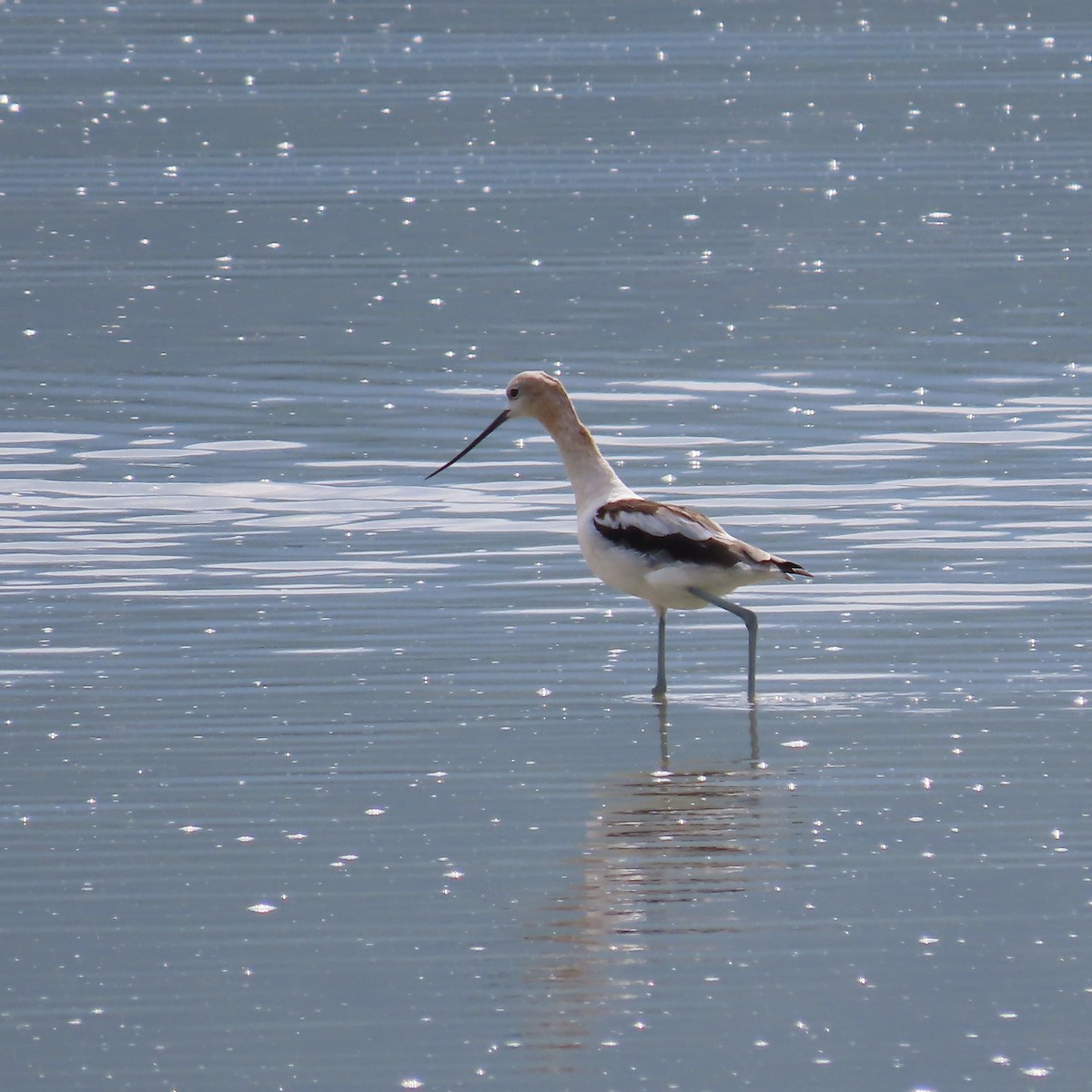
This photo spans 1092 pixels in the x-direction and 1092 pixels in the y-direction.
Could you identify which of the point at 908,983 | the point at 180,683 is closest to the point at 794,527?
the point at 180,683

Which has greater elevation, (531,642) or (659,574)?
(659,574)

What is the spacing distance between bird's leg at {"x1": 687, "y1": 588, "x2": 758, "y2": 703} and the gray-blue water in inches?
3.5

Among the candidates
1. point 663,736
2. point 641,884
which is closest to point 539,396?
point 663,736

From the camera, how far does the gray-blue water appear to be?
611 centimetres

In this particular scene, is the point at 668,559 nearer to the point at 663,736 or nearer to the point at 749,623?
the point at 749,623

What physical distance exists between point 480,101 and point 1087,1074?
957 inches

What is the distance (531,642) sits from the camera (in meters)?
9.55

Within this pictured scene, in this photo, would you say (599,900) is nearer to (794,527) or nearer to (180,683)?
(180,683)

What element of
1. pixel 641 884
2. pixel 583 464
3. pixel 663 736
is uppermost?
pixel 583 464

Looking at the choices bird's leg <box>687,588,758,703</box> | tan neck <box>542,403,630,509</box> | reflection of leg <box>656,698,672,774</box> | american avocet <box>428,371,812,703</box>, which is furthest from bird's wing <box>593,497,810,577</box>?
reflection of leg <box>656,698,672,774</box>

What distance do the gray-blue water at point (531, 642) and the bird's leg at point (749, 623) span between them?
9 cm

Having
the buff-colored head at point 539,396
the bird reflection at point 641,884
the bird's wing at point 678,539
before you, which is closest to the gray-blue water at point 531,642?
the bird reflection at point 641,884

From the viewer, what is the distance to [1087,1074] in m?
5.62

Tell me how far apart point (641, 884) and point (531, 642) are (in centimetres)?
274
